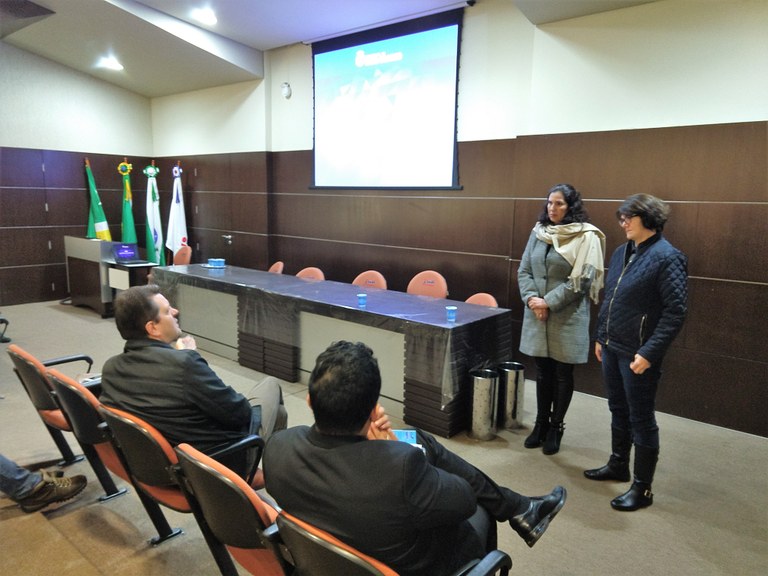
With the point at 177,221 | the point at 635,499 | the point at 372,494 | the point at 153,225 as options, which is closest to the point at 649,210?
A: the point at 635,499

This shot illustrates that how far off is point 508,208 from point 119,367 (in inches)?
136

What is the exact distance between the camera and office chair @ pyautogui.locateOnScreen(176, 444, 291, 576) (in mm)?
1303

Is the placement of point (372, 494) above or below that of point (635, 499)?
above

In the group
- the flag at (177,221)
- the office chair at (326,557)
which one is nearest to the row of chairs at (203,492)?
the office chair at (326,557)

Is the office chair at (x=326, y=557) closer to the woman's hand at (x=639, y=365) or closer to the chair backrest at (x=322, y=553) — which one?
the chair backrest at (x=322, y=553)

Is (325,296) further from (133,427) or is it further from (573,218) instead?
(133,427)

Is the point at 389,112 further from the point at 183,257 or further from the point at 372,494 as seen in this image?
the point at 372,494

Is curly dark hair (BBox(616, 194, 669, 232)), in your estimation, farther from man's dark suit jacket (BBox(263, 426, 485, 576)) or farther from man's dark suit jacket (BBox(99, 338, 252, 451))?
man's dark suit jacket (BBox(99, 338, 252, 451))

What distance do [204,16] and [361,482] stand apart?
5.77 metres

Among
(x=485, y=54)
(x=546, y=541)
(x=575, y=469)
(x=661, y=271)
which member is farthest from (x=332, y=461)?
(x=485, y=54)

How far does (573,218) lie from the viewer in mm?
2828

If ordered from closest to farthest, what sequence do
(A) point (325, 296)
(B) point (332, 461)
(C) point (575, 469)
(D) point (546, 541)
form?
(B) point (332, 461), (D) point (546, 541), (C) point (575, 469), (A) point (325, 296)

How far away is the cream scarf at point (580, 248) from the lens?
107 inches

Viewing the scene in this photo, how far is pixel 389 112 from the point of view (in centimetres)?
515
